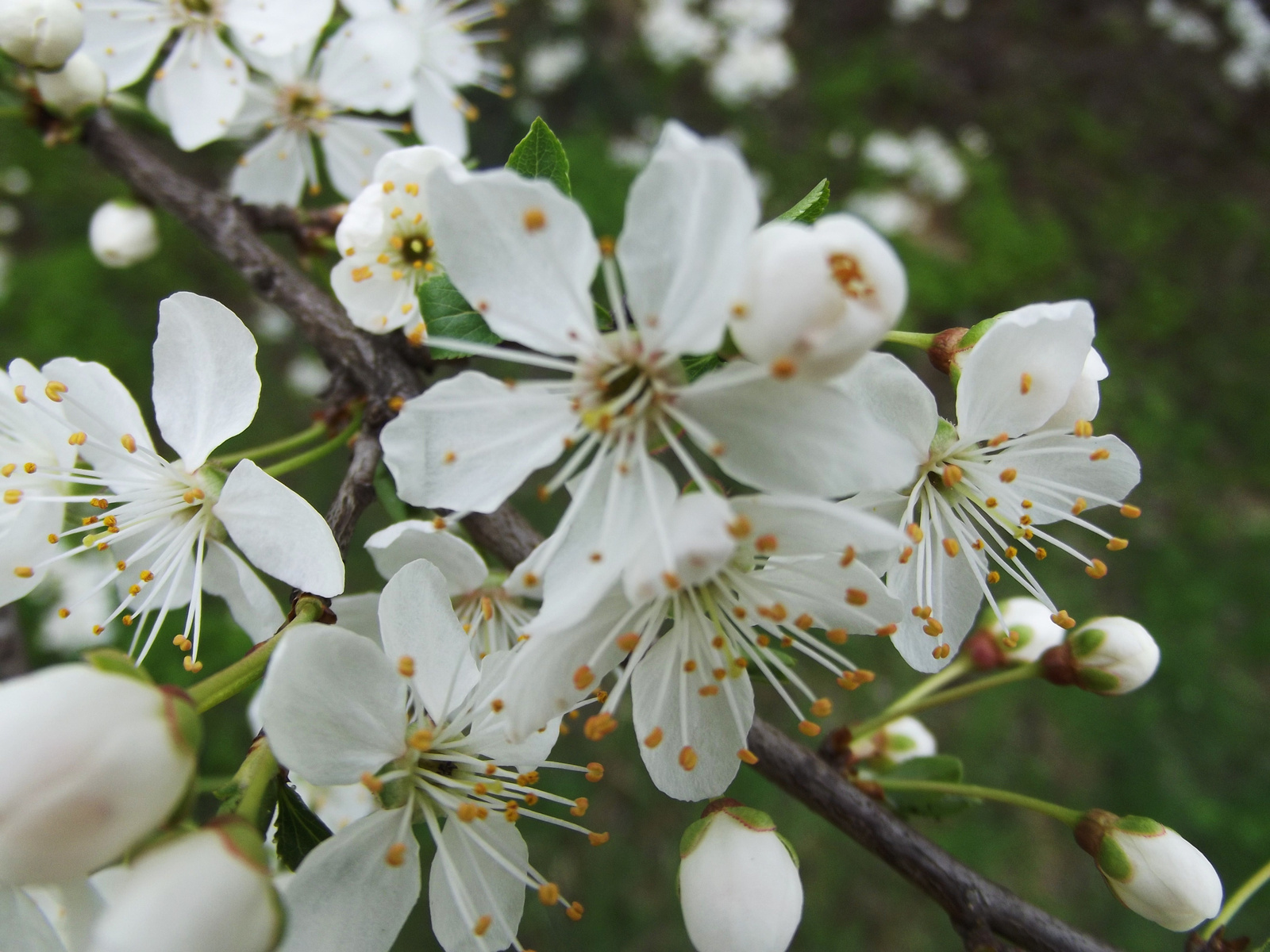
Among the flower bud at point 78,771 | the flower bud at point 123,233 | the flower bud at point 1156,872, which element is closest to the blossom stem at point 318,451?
the flower bud at point 78,771

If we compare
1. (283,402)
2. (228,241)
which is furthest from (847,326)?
(283,402)

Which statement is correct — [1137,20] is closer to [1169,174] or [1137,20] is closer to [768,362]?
[1169,174]

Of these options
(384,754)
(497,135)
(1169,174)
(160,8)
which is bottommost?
(1169,174)

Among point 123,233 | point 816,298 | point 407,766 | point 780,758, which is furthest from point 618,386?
point 123,233

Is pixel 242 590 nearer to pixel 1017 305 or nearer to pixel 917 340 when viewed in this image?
pixel 917 340

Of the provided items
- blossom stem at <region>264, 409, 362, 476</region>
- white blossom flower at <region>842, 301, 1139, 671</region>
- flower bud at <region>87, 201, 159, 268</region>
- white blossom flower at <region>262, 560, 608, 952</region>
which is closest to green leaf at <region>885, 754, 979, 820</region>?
white blossom flower at <region>842, 301, 1139, 671</region>

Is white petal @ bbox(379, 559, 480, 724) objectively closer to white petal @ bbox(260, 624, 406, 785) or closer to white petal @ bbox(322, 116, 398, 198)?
white petal @ bbox(260, 624, 406, 785)

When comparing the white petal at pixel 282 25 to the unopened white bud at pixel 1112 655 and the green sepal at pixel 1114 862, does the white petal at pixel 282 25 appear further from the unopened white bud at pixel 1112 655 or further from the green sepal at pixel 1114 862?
the green sepal at pixel 1114 862
